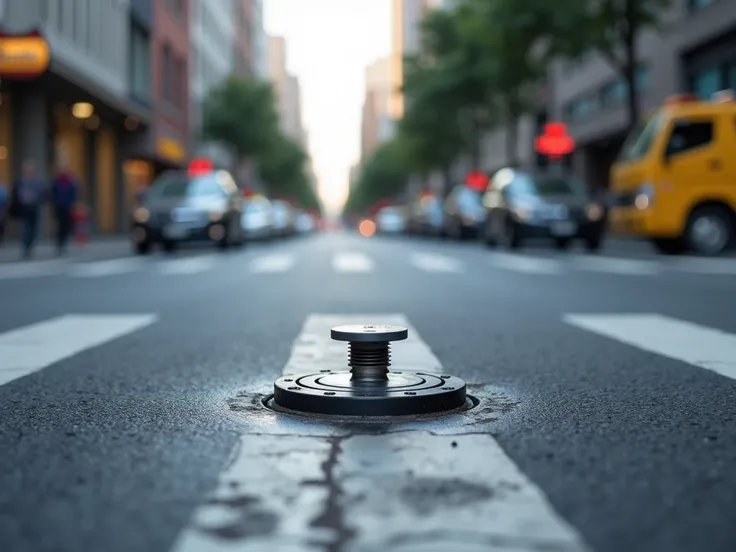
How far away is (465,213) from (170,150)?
1897 centimetres

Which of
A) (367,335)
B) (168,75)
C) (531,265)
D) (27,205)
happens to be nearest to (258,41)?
(168,75)

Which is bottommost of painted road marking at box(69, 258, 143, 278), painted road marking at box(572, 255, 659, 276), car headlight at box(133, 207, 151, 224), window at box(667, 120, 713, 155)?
painted road marking at box(69, 258, 143, 278)

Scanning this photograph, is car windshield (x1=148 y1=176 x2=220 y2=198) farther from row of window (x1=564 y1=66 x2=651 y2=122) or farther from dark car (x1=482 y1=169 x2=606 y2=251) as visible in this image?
row of window (x1=564 y1=66 x2=651 y2=122)

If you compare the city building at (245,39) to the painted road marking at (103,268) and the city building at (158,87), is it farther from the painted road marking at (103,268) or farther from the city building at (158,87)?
the painted road marking at (103,268)

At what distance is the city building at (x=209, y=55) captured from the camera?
174ft

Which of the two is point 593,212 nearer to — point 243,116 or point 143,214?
point 143,214

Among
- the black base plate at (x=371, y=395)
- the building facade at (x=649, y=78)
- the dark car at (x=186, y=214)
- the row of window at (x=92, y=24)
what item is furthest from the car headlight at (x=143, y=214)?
the black base plate at (x=371, y=395)

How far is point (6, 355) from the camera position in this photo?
4609mm

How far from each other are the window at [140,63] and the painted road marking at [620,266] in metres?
26.4

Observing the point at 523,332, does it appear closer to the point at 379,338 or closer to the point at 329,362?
the point at 329,362

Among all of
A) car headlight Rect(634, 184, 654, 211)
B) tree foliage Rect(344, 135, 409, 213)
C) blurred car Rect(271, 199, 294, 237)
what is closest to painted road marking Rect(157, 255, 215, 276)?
car headlight Rect(634, 184, 654, 211)

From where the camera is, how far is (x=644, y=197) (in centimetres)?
1550

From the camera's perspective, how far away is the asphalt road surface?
6.27 ft

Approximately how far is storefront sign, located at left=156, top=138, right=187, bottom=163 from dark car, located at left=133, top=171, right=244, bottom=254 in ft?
65.6
